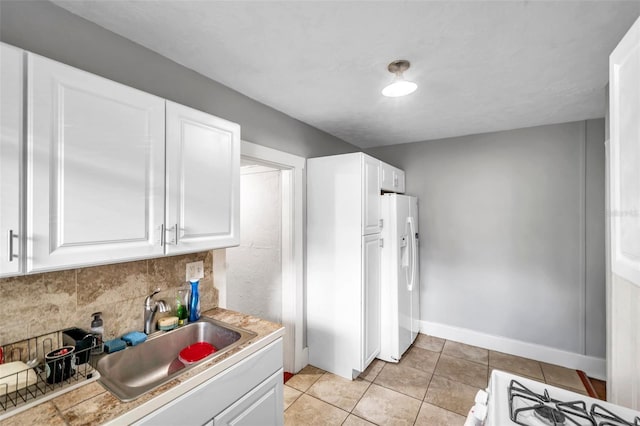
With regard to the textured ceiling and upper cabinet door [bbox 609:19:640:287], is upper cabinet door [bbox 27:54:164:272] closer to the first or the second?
the textured ceiling

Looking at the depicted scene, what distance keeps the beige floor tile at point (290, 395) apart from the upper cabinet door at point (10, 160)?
204 centimetres

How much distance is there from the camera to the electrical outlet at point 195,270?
1809 millimetres

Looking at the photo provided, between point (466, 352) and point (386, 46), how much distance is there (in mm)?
3179

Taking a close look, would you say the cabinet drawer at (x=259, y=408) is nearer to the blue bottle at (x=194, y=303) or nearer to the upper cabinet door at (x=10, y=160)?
the blue bottle at (x=194, y=303)

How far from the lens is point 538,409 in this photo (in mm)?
919

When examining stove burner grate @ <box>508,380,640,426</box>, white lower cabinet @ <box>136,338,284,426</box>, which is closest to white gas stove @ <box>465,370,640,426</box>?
stove burner grate @ <box>508,380,640,426</box>

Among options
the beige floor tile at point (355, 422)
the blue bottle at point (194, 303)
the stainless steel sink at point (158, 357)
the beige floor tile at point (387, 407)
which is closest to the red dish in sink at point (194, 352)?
Result: the stainless steel sink at point (158, 357)

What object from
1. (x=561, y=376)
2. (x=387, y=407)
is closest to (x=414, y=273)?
(x=387, y=407)

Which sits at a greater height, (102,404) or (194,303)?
(194,303)

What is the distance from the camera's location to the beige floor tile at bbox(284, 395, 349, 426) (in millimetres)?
2076

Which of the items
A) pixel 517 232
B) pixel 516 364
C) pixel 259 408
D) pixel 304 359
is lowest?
pixel 516 364

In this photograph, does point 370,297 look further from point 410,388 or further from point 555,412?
point 555,412

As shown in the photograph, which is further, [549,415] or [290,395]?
[290,395]

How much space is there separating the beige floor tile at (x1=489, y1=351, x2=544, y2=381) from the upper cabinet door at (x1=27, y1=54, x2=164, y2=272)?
→ 3309 mm
